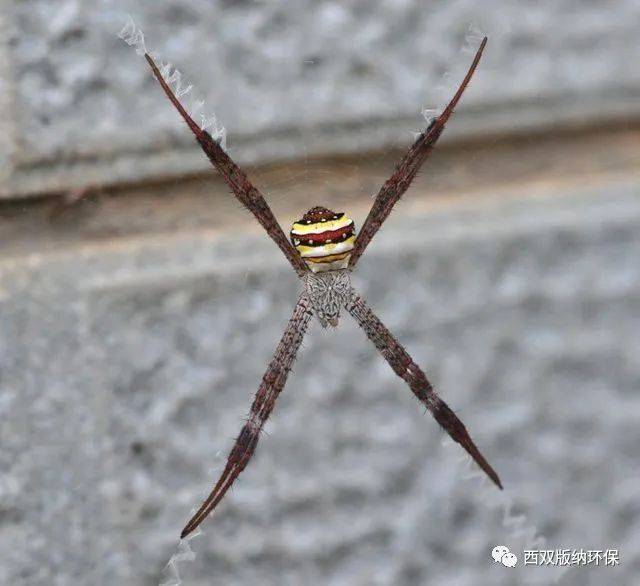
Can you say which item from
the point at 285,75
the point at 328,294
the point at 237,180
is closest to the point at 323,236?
the point at 237,180

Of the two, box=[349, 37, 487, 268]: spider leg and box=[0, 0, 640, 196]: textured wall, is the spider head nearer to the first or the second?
box=[349, 37, 487, 268]: spider leg

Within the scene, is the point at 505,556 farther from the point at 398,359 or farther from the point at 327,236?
the point at 327,236

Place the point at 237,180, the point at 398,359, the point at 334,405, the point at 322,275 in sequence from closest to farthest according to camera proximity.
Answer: the point at 237,180 < the point at 322,275 < the point at 398,359 < the point at 334,405

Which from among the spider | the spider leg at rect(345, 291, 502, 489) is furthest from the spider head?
the spider leg at rect(345, 291, 502, 489)

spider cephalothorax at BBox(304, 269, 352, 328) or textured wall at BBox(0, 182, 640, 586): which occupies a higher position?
spider cephalothorax at BBox(304, 269, 352, 328)

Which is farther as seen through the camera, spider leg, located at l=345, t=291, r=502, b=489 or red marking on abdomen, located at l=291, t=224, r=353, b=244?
spider leg, located at l=345, t=291, r=502, b=489

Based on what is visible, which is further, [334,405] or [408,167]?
[334,405]

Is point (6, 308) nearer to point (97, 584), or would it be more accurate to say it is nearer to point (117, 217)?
point (117, 217)
